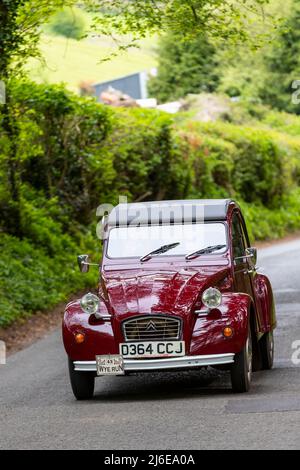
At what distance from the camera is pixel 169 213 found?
41.4ft

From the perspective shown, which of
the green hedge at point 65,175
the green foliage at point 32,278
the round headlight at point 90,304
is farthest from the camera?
the green hedge at point 65,175

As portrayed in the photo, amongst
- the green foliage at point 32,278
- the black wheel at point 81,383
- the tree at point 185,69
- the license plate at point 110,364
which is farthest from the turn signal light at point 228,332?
the tree at point 185,69

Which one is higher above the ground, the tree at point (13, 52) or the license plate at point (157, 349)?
the license plate at point (157, 349)

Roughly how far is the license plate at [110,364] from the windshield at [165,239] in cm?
172

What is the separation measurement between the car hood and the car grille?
8 cm

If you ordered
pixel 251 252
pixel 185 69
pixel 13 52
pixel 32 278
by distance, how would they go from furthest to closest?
1. pixel 185 69
2. pixel 32 278
3. pixel 13 52
4. pixel 251 252

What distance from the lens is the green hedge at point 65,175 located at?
21.2 meters

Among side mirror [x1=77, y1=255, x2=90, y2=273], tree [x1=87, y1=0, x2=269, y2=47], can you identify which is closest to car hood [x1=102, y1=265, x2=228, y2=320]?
side mirror [x1=77, y1=255, x2=90, y2=273]

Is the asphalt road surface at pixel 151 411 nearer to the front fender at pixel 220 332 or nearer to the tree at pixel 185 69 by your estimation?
the front fender at pixel 220 332

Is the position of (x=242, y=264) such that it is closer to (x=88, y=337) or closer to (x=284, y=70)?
(x=88, y=337)

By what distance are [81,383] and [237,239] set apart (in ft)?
9.15

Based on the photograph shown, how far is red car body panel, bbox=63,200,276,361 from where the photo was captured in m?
10.8

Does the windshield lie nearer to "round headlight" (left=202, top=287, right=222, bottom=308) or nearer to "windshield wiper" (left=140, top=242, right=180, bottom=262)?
"windshield wiper" (left=140, top=242, right=180, bottom=262)

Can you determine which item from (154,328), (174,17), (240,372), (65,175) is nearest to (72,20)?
(65,175)
